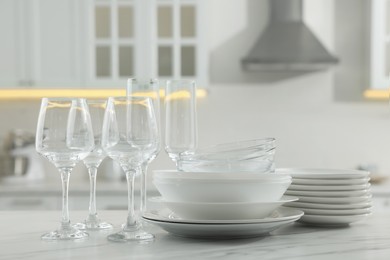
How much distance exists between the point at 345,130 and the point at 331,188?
8.72ft

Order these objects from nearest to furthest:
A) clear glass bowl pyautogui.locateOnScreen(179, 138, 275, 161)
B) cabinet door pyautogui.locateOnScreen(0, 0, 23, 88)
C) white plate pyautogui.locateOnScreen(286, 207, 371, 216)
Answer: clear glass bowl pyautogui.locateOnScreen(179, 138, 275, 161) < white plate pyautogui.locateOnScreen(286, 207, 371, 216) < cabinet door pyautogui.locateOnScreen(0, 0, 23, 88)

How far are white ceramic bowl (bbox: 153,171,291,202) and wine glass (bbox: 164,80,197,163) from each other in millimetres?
96

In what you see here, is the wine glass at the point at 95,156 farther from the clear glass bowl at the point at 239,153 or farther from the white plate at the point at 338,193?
the white plate at the point at 338,193

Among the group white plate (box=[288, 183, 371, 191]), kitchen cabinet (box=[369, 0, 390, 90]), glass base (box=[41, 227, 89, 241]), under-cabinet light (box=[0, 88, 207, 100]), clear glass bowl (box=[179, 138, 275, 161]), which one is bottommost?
glass base (box=[41, 227, 89, 241])

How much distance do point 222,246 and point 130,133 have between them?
278mm

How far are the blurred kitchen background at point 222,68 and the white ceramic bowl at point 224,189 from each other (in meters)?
2.33

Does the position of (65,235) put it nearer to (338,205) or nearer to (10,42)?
(338,205)

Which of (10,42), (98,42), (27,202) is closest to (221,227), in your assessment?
(27,202)

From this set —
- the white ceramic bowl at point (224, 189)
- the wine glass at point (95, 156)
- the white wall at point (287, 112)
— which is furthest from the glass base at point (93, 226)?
the white wall at point (287, 112)

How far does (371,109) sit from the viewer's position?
405 cm

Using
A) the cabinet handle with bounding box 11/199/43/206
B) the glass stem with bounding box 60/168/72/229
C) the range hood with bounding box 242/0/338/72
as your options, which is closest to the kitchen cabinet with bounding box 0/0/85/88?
the cabinet handle with bounding box 11/199/43/206

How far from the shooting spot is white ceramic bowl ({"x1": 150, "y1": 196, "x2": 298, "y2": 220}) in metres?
1.33

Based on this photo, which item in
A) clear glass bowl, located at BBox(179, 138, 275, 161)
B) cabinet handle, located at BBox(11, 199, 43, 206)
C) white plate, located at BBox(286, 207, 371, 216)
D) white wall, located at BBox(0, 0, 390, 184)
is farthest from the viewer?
white wall, located at BBox(0, 0, 390, 184)

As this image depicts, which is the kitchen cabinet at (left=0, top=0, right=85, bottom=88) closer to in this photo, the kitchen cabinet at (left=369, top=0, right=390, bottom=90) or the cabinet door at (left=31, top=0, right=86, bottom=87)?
the cabinet door at (left=31, top=0, right=86, bottom=87)
